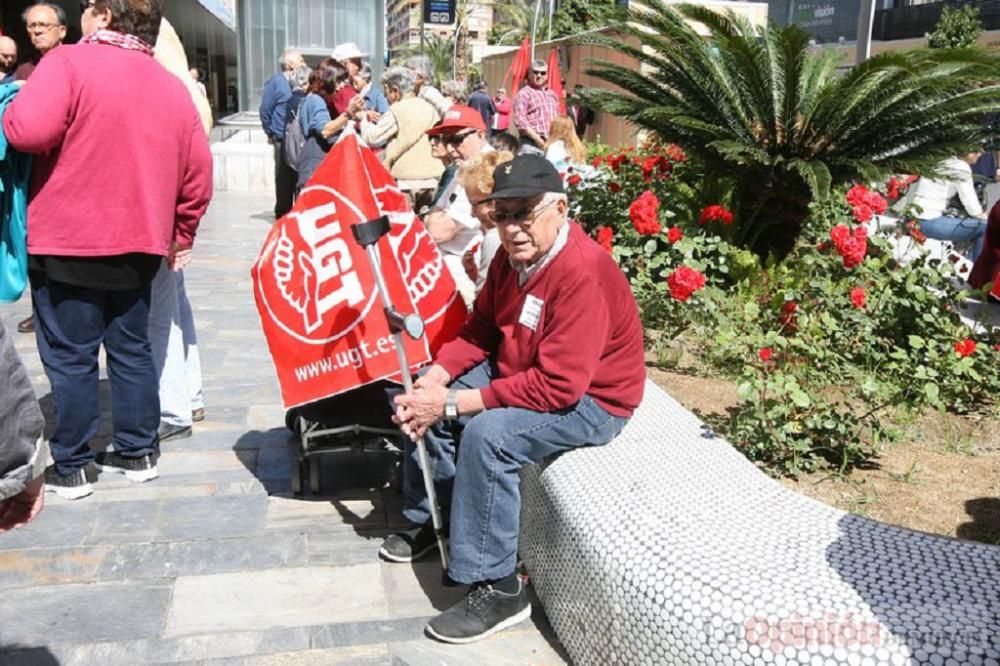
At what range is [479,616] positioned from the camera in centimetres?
326

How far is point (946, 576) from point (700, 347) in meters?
3.21

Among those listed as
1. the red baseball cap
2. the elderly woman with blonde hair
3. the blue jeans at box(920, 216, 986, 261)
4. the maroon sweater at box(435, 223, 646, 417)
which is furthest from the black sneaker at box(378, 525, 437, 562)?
the blue jeans at box(920, 216, 986, 261)

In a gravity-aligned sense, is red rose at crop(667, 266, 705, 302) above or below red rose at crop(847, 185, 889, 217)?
below

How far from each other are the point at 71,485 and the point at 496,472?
6.64 feet

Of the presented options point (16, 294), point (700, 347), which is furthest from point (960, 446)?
point (16, 294)

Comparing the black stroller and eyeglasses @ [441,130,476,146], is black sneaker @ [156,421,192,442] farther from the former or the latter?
eyeglasses @ [441,130,476,146]

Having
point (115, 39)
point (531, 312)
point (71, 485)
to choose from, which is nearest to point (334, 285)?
point (531, 312)

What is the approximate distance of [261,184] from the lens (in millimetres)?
14992

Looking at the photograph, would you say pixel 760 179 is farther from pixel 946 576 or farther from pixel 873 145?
pixel 946 576

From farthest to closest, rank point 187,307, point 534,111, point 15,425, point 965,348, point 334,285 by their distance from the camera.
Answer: point 534,111
point 187,307
point 965,348
point 334,285
point 15,425

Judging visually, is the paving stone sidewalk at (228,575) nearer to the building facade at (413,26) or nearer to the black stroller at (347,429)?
the black stroller at (347,429)

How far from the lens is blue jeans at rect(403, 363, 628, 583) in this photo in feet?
10.7

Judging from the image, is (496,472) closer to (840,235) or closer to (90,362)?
(90,362)

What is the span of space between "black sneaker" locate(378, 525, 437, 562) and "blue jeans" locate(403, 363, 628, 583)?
503 mm
